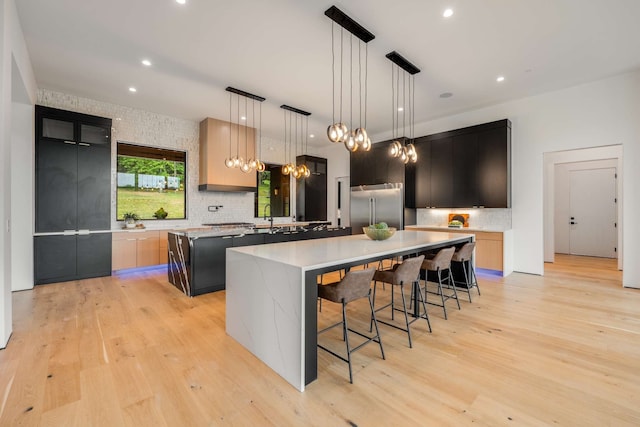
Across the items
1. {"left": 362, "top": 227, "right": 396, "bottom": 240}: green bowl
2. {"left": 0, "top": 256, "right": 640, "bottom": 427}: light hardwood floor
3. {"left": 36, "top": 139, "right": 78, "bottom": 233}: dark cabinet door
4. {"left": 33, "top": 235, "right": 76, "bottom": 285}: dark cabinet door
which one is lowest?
{"left": 0, "top": 256, "right": 640, "bottom": 427}: light hardwood floor

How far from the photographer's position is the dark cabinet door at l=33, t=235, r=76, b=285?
4438 mm

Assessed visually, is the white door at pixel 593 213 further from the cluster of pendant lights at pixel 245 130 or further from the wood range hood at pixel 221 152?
the wood range hood at pixel 221 152

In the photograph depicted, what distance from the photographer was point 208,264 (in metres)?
4.01

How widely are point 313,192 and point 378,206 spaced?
233cm

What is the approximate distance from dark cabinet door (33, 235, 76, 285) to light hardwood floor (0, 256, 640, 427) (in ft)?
3.96

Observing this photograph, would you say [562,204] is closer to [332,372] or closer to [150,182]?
[332,372]

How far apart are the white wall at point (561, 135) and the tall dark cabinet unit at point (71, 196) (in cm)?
697

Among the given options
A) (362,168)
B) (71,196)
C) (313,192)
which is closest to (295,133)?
(313,192)

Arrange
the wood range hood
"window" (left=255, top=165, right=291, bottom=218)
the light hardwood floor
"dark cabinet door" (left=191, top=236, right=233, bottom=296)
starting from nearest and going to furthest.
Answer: the light hardwood floor < "dark cabinet door" (left=191, top=236, right=233, bottom=296) < the wood range hood < "window" (left=255, top=165, right=291, bottom=218)

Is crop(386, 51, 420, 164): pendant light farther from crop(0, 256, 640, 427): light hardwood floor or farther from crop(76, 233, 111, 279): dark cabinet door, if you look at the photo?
crop(76, 233, 111, 279): dark cabinet door

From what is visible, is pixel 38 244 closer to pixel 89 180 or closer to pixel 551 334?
pixel 89 180

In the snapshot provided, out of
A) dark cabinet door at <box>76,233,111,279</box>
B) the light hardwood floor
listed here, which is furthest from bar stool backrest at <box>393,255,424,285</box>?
dark cabinet door at <box>76,233,111,279</box>

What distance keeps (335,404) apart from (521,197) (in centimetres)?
523

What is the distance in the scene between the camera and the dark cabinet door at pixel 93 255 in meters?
4.78
